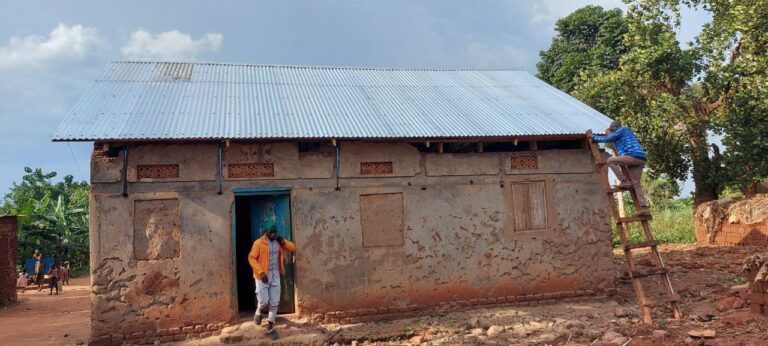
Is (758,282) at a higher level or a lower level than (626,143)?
lower

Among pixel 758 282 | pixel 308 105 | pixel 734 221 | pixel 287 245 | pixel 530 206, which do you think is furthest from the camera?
pixel 734 221

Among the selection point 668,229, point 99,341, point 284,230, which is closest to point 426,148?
point 284,230

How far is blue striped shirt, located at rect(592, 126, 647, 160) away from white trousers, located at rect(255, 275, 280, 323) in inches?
202

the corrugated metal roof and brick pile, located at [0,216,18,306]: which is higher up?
the corrugated metal roof

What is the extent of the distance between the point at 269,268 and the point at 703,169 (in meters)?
12.5

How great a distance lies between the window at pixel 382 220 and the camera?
7.84m

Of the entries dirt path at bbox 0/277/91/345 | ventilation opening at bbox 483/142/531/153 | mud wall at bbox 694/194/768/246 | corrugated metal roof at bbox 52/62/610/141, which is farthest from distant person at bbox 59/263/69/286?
mud wall at bbox 694/194/768/246

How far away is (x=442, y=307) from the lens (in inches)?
313

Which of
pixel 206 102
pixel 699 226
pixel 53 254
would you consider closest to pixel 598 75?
pixel 699 226

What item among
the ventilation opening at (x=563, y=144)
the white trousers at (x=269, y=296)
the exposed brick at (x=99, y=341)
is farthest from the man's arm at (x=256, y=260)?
the ventilation opening at (x=563, y=144)

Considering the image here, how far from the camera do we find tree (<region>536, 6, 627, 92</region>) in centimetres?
1920

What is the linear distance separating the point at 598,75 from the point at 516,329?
1021 cm

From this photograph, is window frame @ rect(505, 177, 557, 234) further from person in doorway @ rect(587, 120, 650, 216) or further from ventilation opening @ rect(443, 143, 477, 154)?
person in doorway @ rect(587, 120, 650, 216)

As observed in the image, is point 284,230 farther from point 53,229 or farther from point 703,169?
point 53,229
